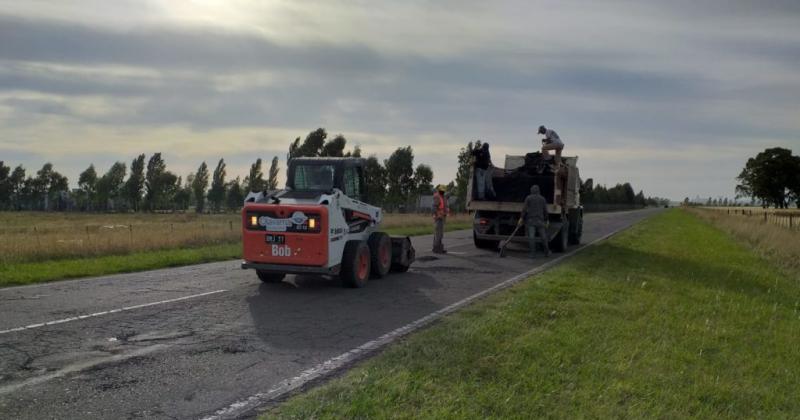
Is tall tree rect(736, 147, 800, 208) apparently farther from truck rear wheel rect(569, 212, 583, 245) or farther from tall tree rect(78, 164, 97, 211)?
tall tree rect(78, 164, 97, 211)

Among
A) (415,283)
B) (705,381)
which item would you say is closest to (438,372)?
(705,381)

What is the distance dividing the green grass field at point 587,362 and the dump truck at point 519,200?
7.51 meters

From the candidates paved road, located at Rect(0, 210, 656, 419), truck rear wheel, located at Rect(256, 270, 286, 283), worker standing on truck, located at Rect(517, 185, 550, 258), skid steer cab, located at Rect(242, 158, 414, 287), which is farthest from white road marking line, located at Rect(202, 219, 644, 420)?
worker standing on truck, located at Rect(517, 185, 550, 258)

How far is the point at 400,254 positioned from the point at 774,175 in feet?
306

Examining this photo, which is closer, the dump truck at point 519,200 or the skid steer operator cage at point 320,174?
the skid steer operator cage at point 320,174

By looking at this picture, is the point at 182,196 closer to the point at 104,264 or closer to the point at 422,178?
the point at 422,178

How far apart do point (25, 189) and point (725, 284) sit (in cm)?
10798

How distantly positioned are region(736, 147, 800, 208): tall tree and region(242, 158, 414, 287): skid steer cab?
93.1 meters

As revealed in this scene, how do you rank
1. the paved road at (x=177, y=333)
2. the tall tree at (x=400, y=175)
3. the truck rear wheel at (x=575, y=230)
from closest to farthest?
1. the paved road at (x=177, y=333)
2. the truck rear wheel at (x=575, y=230)
3. the tall tree at (x=400, y=175)

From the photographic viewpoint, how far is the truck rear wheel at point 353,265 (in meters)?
10.5

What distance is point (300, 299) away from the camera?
943cm

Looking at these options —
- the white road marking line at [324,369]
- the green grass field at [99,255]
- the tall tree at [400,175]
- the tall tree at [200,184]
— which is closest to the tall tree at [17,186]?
the tall tree at [200,184]

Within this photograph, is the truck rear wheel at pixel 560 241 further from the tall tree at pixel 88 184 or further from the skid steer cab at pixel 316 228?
the tall tree at pixel 88 184

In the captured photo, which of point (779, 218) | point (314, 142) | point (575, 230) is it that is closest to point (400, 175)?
point (314, 142)
